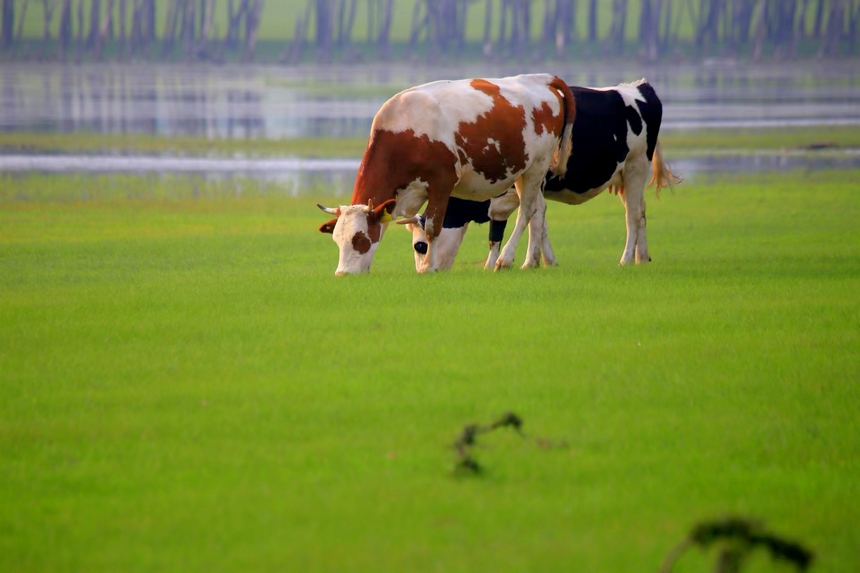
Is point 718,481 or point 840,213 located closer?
point 718,481

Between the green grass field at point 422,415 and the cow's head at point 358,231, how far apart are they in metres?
0.44

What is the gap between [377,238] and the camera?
11922 millimetres

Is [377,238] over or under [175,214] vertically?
over

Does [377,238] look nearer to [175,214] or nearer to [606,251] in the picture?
[606,251]

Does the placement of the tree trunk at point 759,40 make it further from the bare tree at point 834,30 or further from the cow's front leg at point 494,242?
the cow's front leg at point 494,242

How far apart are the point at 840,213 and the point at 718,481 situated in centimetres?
1423

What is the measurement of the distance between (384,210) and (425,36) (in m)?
→ 116

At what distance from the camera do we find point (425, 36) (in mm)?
125375

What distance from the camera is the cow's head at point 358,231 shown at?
1177cm

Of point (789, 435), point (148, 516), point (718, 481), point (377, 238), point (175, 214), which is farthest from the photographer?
point (175, 214)

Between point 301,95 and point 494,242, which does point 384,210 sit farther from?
point 301,95

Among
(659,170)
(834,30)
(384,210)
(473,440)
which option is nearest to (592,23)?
(834,30)

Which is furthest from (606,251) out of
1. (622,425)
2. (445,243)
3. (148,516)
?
(148,516)

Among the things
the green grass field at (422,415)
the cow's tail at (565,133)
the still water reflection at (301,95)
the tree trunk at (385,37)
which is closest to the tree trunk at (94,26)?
the still water reflection at (301,95)
